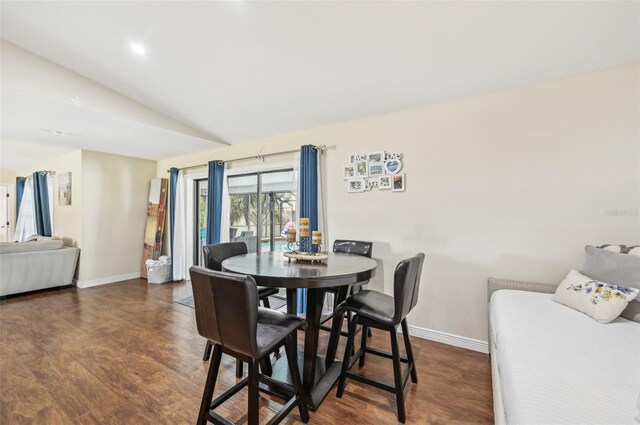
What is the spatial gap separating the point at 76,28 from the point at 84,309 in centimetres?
328

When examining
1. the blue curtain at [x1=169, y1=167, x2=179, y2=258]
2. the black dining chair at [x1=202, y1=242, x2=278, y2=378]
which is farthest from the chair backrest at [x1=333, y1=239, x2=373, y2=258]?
the blue curtain at [x1=169, y1=167, x2=179, y2=258]

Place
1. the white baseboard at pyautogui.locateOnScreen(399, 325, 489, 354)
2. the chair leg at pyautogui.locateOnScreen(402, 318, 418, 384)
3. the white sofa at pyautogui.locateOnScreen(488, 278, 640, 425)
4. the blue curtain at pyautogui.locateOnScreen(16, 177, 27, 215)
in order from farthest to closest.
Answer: the blue curtain at pyautogui.locateOnScreen(16, 177, 27, 215)
the white baseboard at pyautogui.locateOnScreen(399, 325, 489, 354)
the chair leg at pyautogui.locateOnScreen(402, 318, 418, 384)
the white sofa at pyautogui.locateOnScreen(488, 278, 640, 425)

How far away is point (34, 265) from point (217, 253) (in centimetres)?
372

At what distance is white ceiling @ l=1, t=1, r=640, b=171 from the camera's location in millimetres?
1779

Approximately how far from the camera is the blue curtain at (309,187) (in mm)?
3387

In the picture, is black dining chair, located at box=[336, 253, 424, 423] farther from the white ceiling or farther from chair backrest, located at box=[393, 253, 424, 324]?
the white ceiling

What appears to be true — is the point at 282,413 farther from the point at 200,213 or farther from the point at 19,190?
the point at 19,190

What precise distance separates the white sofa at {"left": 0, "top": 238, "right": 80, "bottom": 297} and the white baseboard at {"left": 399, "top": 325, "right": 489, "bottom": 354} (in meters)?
5.41

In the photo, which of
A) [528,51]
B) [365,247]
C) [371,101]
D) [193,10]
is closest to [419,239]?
[365,247]

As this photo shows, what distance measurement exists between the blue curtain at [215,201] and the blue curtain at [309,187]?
1691mm

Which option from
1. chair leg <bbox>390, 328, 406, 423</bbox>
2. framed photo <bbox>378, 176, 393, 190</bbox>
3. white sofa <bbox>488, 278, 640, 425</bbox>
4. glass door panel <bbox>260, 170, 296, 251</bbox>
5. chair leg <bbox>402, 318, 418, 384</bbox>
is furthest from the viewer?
glass door panel <bbox>260, 170, 296, 251</bbox>

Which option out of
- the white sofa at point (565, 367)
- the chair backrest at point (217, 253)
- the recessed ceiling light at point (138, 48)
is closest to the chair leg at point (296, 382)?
the white sofa at point (565, 367)

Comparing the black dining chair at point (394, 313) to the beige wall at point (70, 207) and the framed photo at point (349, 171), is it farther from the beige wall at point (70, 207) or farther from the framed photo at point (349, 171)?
the beige wall at point (70, 207)

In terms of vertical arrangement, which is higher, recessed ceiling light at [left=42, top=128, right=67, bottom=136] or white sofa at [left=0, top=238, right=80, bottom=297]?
recessed ceiling light at [left=42, top=128, right=67, bottom=136]
